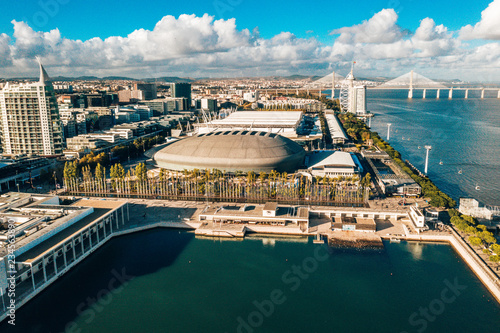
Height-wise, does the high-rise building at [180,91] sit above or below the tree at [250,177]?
above

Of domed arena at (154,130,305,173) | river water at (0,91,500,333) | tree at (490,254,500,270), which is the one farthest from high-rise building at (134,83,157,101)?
tree at (490,254,500,270)

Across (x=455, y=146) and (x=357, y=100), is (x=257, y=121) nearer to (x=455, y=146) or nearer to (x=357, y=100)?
(x=455, y=146)

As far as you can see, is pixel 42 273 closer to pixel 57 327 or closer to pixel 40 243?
pixel 40 243

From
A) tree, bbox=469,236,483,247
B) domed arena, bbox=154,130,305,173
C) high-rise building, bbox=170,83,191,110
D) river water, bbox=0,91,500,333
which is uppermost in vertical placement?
high-rise building, bbox=170,83,191,110

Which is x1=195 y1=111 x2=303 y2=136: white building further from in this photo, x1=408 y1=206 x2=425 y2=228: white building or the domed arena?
x1=408 y1=206 x2=425 y2=228: white building

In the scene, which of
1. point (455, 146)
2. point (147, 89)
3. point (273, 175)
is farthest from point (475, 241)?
point (147, 89)

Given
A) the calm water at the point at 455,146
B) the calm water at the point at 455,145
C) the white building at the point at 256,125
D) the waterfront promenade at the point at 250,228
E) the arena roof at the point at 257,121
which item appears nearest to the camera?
the waterfront promenade at the point at 250,228

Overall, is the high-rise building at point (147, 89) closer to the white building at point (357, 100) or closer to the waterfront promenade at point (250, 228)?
the white building at point (357, 100)

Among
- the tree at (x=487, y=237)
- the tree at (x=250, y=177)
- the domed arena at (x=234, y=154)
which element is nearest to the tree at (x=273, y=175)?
the domed arena at (x=234, y=154)
